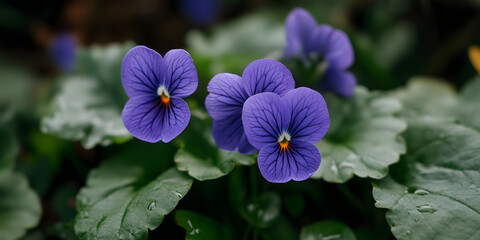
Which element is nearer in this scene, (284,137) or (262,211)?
(284,137)

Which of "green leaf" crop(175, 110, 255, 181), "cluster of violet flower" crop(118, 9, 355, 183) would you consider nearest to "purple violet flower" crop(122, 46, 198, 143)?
"cluster of violet flower" crop(118, 9, 355, 183)

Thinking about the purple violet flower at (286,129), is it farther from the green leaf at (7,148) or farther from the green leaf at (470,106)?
the green leaf at (7,148)

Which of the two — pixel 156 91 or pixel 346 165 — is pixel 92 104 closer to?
pixel 156 91

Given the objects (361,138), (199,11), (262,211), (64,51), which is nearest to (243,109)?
(262,211)

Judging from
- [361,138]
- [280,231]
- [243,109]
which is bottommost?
[280,231]

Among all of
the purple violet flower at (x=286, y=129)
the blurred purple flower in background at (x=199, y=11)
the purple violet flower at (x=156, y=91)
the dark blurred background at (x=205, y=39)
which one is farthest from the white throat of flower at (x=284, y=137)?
the blurred purple flower in background at (x=199, y=11)

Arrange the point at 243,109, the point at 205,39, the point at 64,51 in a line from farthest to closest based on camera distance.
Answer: the point at 64,51, the point at 205,39, the point at 243,109

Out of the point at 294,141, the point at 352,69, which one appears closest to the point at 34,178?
the point at 294,141
